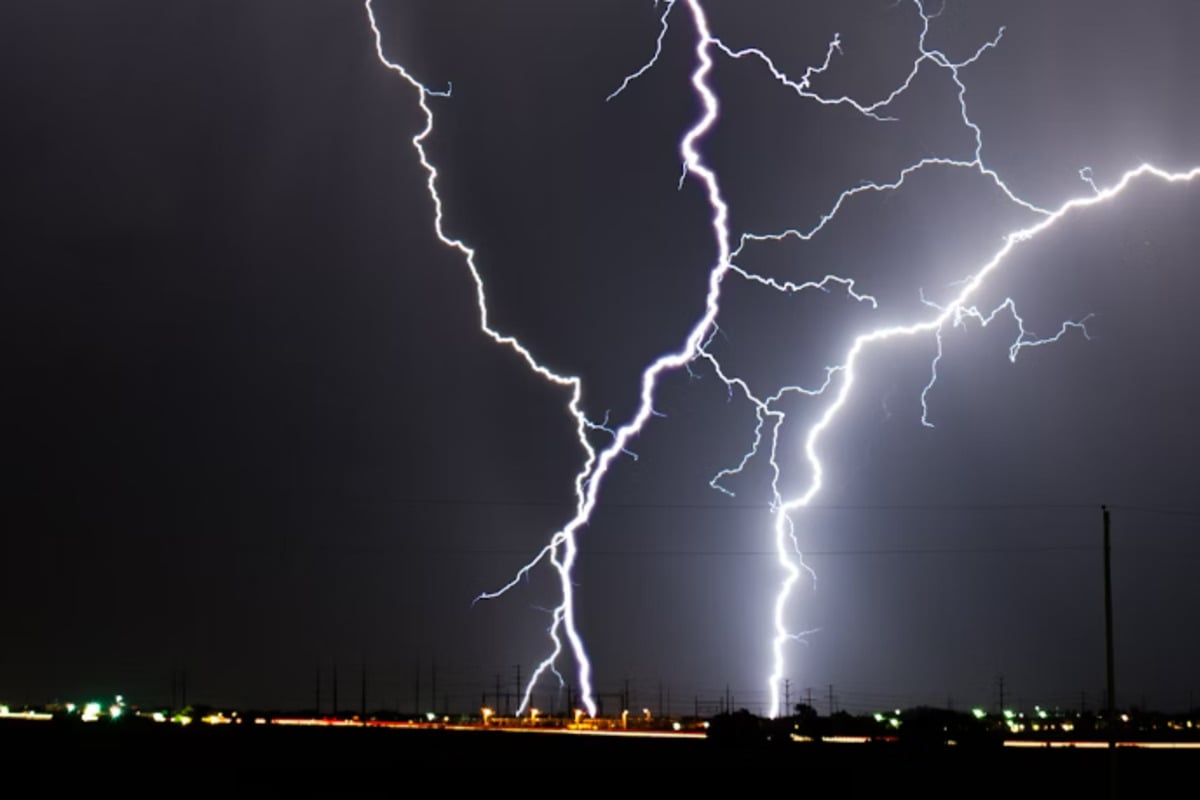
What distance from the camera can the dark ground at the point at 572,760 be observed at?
24797mm

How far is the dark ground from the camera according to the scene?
2480 cm

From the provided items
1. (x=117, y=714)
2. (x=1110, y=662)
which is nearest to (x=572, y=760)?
(x=1110, y=662)

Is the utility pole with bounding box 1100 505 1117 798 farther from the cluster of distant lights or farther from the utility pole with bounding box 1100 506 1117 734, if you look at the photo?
the cluster of distant lights

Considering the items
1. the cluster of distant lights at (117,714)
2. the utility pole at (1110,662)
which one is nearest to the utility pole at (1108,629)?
the utility pole at (1110,662)

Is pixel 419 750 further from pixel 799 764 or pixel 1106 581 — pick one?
pixel 1106 581

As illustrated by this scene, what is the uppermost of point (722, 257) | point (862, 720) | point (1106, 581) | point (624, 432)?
point (722, 257)

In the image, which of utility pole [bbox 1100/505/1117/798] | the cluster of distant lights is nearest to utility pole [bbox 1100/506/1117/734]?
utility pole [bbox 1100/505/1117/798]

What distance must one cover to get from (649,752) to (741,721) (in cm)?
814

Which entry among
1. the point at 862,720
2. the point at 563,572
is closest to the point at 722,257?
the point at 563,572

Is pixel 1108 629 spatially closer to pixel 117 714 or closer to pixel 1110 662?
pixel 1110 662

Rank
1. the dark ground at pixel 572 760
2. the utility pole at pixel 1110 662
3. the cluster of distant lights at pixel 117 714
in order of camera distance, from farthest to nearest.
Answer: the cluster of distant lights at pixel 117 714
the dark ground at pixel 572 760
the utility pole at pixel 1110 662

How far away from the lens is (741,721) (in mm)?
40219

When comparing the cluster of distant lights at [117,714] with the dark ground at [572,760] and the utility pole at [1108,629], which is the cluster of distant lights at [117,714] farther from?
the utility pole at [1108,629]

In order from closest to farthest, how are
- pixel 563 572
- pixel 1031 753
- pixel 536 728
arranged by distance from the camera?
pixel 1031 753
pixel 563 572
pixel 536 728
